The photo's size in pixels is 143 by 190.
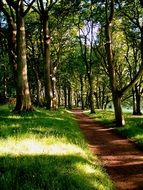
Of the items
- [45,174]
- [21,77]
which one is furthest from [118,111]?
[45,174]

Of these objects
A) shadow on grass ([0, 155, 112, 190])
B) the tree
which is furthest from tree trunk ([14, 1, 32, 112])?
shadow on grass ([0, 155, 112, 190])

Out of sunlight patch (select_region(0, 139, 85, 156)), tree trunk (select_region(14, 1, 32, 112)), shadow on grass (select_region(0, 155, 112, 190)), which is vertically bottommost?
shadow on grass (select_region(0, 155, 112, 190))

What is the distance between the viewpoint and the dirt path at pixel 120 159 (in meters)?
10.6

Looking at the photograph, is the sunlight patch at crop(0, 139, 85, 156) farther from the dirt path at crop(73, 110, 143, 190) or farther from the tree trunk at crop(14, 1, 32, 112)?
the tree trunk at crop(14, 1, 32, 112)

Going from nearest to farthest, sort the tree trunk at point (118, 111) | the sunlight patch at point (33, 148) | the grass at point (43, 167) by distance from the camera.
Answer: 1. the grass at point (43, 167)
2. the sunlight patch at point (33, 148)
3. the tree trunk at point (118, 111)

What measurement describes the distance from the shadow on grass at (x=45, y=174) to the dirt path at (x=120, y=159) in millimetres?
1125

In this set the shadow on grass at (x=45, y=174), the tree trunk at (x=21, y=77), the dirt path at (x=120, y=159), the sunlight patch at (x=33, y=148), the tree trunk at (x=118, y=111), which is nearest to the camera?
the shadow on grass at (x=45, y=174)

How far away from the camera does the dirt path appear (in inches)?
418

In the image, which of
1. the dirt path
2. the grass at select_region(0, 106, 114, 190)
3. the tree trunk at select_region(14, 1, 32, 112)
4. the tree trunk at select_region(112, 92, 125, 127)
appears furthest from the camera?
the tree trunk at select_region(112, 92, 125, 127)

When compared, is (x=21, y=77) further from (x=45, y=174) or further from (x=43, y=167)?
(x=45, y=174)

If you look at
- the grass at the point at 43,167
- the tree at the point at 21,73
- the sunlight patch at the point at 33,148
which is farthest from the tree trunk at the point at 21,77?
the sunlight patch at the point at 33,148

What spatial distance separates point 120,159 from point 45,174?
19.7 feet

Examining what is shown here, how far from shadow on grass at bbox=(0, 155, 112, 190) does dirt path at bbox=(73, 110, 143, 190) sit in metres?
1.12

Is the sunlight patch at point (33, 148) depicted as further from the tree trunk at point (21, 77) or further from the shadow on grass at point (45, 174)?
the tree trunk at point (21, 77)
